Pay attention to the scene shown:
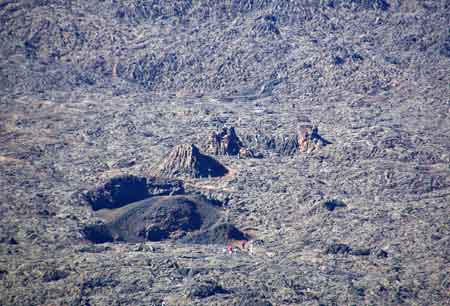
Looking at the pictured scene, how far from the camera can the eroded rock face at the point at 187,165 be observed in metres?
47.8

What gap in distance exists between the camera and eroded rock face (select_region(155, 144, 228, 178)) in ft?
157

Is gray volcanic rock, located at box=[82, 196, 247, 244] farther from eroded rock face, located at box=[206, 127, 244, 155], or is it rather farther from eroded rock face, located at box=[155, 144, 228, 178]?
eroded rock face, located at box=[206, 127, 244, 155]

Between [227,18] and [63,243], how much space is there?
33.1m

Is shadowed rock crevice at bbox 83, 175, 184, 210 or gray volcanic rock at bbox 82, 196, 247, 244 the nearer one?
gray volcanic rock at bbox 82, 196, 247, 244

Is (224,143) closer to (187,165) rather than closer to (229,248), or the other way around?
(187,165)

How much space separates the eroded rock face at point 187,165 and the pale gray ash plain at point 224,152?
103mm

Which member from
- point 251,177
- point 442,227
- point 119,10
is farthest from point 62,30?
point 442,227

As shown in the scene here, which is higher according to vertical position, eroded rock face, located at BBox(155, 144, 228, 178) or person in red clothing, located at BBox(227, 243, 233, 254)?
eroded rock face, located at BBox(155, 144, 228, 178)

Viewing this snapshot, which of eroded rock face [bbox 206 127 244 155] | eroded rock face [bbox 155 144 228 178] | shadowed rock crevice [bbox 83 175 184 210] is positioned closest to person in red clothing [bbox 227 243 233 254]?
shadowed rock crevice [bbox 83 175 184 210]

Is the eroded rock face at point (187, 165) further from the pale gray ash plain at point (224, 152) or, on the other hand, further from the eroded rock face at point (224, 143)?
the eroded rock face at point (224, 143)

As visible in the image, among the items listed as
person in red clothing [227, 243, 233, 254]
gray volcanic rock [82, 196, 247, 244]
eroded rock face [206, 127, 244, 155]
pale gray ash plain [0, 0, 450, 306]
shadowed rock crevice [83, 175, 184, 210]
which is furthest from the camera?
eroded rock face [206, 127, 244, 155]

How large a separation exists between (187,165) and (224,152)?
366 centimetres

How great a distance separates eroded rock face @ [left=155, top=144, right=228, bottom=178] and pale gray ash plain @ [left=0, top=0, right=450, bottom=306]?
4.1 inches

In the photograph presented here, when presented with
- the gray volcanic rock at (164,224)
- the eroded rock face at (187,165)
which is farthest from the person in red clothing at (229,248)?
the eroded rock face at (187,165)
